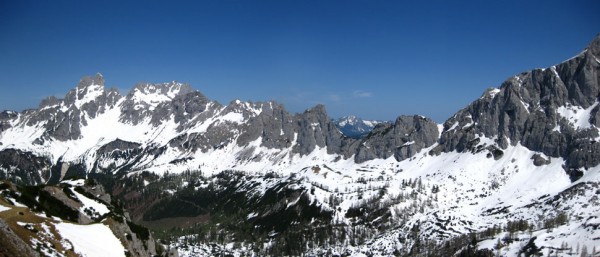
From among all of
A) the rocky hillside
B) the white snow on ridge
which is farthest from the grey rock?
the white snow on ridge

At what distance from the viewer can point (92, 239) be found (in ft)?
309

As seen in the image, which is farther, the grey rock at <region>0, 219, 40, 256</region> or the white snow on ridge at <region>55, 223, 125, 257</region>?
the white snow on ridge at <region>55, 223, 125, 257</region>

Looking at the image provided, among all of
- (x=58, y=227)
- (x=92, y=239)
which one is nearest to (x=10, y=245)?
(x=58, y=227)

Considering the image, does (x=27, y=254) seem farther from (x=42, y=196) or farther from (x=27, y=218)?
(x=42, y=196)

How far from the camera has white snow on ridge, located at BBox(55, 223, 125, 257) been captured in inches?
3405

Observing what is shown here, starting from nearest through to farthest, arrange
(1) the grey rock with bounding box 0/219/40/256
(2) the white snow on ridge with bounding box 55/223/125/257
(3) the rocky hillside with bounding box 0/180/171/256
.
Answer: (1) the grey rock with bounding box 0/219/40/256, (3) the rocky hillside with bounding box 0/180/171/256, (2) the white snow on ridge with bounding box 55/223/125/257

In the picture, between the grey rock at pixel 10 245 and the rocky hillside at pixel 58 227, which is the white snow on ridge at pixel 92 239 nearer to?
the rocky hillside at pixel 58 227

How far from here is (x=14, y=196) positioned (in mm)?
121875

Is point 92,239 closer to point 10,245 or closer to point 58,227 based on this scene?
point 58,227

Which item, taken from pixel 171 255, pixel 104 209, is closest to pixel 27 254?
pixel 104 209

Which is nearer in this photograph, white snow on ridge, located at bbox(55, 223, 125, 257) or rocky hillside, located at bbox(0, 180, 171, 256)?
rocky hillside, located at bbox(0, 180, 171, 256)

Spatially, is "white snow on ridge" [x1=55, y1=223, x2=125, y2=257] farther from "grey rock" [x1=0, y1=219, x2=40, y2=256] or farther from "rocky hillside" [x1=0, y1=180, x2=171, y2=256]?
"grey rock" [x1=0, y1=219, x2=40, y2=256]

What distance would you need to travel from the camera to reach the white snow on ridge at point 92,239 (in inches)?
3405

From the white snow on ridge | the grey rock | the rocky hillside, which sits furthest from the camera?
the white snow on ridge
